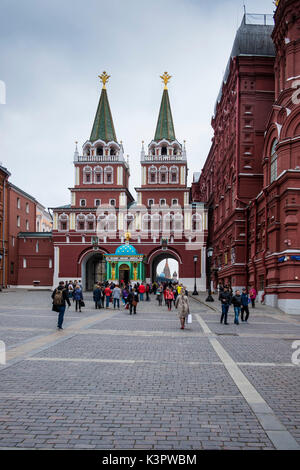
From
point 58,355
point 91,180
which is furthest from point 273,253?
point 91,180

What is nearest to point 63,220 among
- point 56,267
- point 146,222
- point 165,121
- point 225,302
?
point 56,267

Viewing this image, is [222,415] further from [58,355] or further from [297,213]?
[297,213]

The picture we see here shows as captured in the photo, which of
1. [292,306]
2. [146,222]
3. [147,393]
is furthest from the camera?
[146,222]

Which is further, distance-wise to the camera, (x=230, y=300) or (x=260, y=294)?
(x=260, y=294)

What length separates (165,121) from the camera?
63.6m

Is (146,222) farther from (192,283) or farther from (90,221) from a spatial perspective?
(192,283)

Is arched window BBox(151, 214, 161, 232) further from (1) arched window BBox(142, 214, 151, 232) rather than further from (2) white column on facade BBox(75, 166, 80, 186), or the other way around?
(2) white column on facade BBox(75, 166, 80, 186)

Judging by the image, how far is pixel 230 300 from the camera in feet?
65.1

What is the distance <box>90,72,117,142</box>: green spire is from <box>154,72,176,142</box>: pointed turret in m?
6.25

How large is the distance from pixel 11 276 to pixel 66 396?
54032 mm

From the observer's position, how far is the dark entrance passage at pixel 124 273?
5422cm

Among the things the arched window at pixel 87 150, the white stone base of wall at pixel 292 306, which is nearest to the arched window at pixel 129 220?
the arched window at pixel 87 150

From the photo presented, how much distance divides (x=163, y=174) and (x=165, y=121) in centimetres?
793

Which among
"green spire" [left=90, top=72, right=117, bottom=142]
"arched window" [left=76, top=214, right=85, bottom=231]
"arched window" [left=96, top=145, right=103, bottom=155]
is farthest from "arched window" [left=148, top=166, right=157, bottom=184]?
"arched window" [left=76, top=214, right=85, bottom=231]
